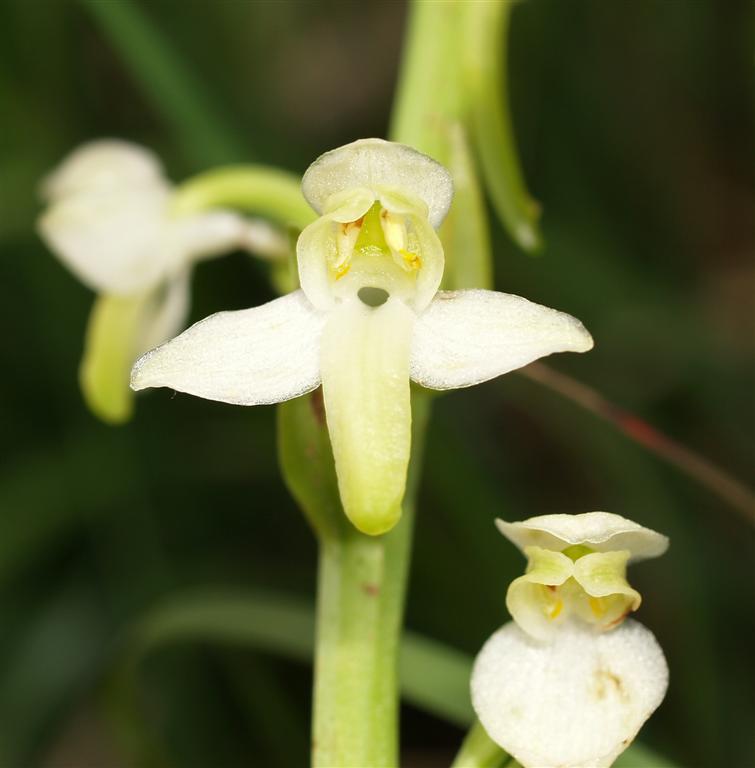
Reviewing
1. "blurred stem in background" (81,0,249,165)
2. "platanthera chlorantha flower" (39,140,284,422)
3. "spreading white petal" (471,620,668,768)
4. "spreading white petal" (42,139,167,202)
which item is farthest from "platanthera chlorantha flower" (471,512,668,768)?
"blurred stem in background" (81,0,249,165)

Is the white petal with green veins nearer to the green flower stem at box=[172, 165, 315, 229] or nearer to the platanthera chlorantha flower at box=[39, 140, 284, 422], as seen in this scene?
the green flower stem at box=[172, 165, 315, 229]

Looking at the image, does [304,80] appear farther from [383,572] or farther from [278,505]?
[383,572]

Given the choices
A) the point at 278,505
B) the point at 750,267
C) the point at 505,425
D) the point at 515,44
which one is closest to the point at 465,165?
the point at 278,505

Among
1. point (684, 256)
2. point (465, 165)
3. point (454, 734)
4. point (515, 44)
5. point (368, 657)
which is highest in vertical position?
point (515, 44)

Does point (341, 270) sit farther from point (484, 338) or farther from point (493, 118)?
point (493, 118)

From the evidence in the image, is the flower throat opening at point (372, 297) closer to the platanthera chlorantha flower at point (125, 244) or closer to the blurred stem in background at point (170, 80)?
the platanthera chlorantha flower at point (125, 244)

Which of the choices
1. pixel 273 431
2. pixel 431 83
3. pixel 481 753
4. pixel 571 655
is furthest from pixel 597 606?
pixel 273 431
